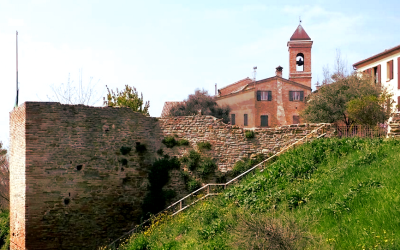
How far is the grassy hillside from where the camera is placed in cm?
802

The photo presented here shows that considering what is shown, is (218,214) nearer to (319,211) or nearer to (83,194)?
(319,211)

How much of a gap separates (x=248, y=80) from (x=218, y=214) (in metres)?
33.6

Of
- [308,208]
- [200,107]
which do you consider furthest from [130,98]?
[308,208]

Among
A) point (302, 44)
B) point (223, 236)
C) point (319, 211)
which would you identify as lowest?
point (223, 236)

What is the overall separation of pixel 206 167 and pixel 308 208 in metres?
6.85

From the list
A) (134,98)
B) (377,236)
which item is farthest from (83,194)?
(134,98)

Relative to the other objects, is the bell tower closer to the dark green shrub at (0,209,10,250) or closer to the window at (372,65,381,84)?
the window at (372,65,381,84)

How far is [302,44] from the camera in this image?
43.4m

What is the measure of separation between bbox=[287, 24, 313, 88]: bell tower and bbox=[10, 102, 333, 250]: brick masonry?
90.3 feet

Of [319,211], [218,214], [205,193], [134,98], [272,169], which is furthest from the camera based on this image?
[134,98]

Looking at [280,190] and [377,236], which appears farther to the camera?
[280,190]

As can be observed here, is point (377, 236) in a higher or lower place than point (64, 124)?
lower

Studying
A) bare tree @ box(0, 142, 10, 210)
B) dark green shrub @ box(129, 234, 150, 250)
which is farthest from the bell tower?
dark green shrub @ box(129, 234, 150, 250)

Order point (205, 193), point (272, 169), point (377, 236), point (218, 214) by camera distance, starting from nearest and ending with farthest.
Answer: point (377, 236) < point (218, 214) < point (272, 169) < point (205, 193)
